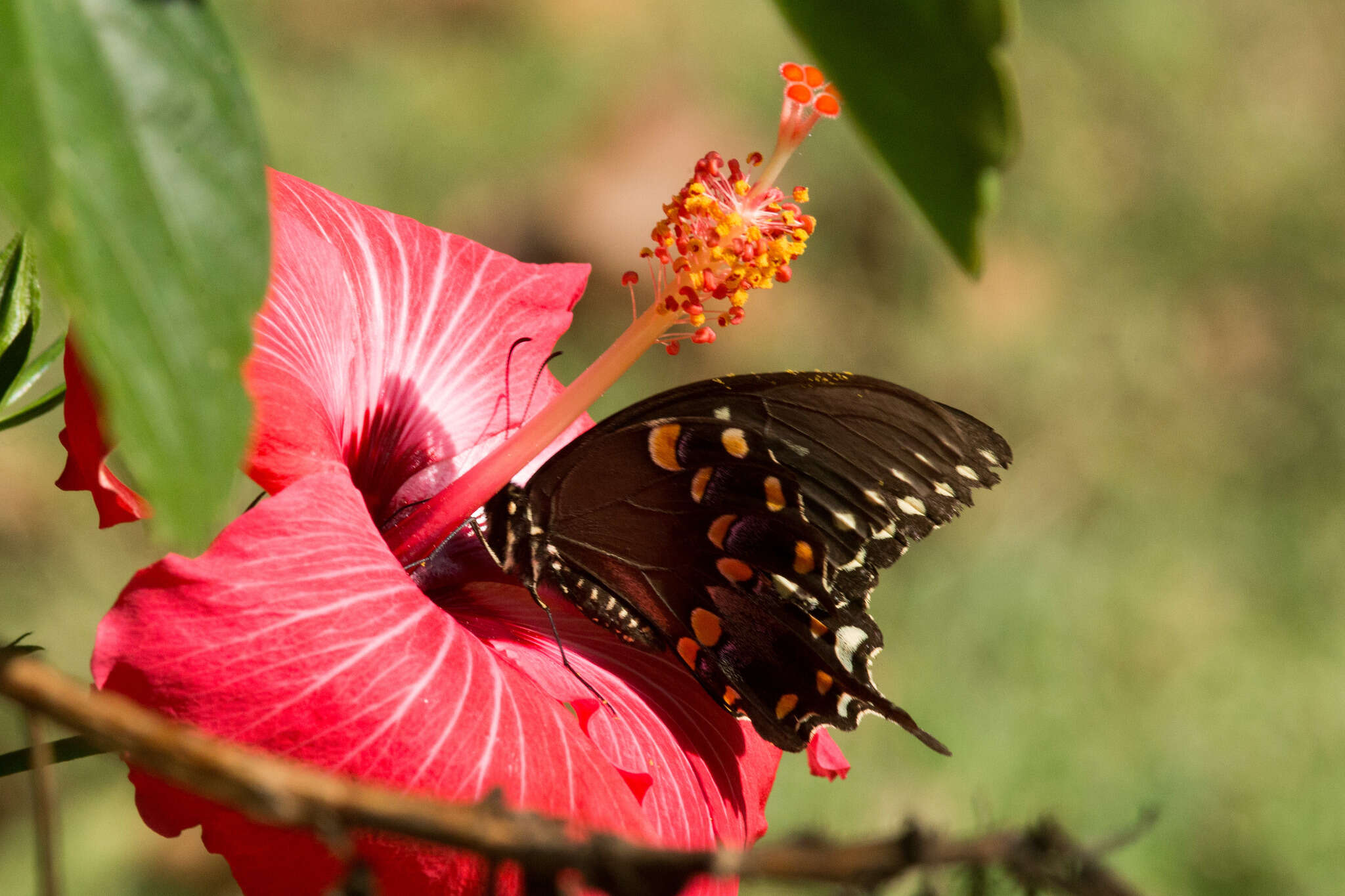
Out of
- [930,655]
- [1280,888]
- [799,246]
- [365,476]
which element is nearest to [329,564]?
[365,476]

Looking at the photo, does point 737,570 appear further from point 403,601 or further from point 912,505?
point 403,601

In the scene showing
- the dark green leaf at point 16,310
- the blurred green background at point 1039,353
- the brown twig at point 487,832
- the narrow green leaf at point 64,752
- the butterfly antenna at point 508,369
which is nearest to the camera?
the brown twig at point 487,832

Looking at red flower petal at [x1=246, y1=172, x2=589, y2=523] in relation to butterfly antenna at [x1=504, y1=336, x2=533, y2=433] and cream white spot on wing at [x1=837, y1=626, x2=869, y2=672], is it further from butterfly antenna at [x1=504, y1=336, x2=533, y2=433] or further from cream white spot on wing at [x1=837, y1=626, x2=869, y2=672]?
cream white spot on wing at [x1=837, y1=626, x2=869, y2=672]

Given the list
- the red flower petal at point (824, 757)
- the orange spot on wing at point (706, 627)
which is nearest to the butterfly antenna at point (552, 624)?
the orange spot on wing at point (706, 627)

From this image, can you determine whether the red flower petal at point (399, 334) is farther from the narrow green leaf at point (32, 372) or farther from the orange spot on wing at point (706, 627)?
the orange spot on wing at point (706, 627)

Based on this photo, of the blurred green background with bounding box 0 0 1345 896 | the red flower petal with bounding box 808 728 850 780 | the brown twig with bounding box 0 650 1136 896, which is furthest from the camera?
the blurred green background with bounding box 0 0 1345 896

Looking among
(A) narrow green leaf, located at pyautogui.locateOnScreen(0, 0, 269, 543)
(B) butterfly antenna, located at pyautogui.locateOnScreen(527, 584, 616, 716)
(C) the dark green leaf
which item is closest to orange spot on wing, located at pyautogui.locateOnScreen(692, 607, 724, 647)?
(B) butterfly antenna, located at pyautogui.locateOnScreen(527, 584, 616, 716)

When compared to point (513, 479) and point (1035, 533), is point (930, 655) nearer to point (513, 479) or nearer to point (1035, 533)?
point (1035, 533)
